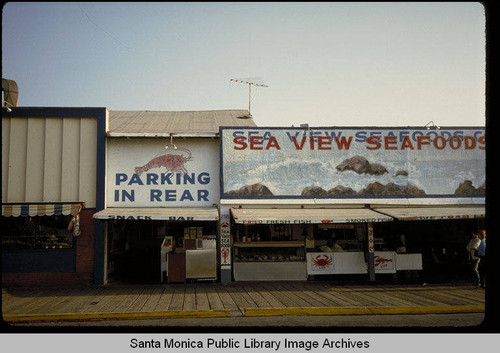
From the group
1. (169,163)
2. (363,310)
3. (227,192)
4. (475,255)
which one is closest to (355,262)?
(475,255)

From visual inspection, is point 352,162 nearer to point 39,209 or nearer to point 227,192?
point 227,192

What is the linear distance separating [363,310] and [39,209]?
10.0 meters

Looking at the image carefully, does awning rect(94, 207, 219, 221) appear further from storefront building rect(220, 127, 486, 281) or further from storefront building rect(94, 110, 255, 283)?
storefront building rect(220, 127, 486, 281)

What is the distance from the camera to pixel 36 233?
41.7 ft

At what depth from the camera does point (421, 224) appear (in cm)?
1767

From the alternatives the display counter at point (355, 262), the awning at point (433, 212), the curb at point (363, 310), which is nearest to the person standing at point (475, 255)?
the awning at point (433, 212)

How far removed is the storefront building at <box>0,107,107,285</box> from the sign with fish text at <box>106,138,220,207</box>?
0.65 meters

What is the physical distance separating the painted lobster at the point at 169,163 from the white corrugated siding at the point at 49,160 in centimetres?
178

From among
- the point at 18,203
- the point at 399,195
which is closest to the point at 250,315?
the point at 399,195

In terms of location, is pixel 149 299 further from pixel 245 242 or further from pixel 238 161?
pixel 238 161

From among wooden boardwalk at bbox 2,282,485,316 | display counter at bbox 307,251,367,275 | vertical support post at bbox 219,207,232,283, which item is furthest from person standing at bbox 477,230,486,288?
vertical support post at bbox 219,207,232,283

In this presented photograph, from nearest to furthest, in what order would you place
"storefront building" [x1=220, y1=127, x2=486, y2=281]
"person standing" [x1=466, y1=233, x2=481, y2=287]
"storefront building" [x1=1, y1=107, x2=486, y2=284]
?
1. "person standing" [x1=466, y1=233, x2=481, y2=287]
2. "storefront building" [x1=1, y1=107, x2=486, y2=284]
3. "storefront building" [x1=220, y1=127, x2=486, y2=281]

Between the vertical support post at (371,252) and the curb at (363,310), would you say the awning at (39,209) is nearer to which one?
the curb at (363,310)

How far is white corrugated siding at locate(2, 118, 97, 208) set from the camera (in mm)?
12711
